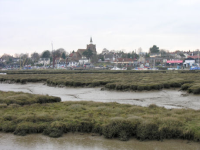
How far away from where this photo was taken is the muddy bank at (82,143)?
966 cm

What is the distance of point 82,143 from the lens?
10336 mm

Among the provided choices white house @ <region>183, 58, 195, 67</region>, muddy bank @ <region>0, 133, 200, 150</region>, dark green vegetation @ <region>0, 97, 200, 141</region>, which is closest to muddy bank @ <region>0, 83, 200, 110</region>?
dark green vegetation @ <region>0, 97, 200, 141</region>

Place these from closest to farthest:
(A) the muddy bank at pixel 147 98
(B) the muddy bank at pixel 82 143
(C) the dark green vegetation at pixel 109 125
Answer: (B) the muddy bank at pixel 82 143, (C) the dark green vegetation at pixel 109 125, (A) the muddy bank at pixel 147 98

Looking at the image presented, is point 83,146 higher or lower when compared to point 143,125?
lower

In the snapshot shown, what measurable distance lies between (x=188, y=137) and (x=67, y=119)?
17.4 feet

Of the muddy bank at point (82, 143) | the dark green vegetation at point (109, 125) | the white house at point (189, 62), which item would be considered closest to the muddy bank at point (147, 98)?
the dark green vegetation at point (109, 125)

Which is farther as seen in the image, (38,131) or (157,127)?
(38,131)

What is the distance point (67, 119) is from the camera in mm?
12078

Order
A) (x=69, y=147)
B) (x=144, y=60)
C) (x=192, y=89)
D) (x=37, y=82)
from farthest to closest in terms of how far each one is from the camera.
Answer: (x=144, y=60)
(x=37, y=82)
(x=192, y=89)
(x=69, y=147)

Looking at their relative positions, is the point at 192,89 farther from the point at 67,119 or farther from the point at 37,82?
the point at 37,82

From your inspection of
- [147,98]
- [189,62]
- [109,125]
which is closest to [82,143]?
[109,125]

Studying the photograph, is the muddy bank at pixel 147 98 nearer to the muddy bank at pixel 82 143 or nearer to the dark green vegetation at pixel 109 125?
the dark green vegetation at pixel 109 125

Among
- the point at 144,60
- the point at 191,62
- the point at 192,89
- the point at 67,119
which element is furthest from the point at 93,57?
the point at 67,119

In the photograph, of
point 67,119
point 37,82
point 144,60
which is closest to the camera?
point 67,119
